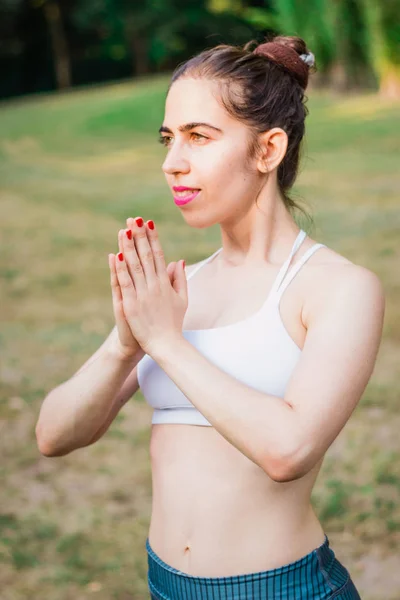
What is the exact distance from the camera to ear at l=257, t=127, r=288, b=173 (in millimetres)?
1902

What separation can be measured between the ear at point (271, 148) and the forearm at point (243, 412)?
1.78ft

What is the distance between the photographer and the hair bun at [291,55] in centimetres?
197

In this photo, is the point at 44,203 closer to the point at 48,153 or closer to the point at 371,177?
the point at 48,153

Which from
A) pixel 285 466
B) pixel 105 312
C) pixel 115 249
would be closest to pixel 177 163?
pixel 285 466

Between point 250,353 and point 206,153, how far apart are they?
0.44 meters

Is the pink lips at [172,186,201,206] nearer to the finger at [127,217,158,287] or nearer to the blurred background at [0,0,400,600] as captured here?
the finger at [127,217,158,287]

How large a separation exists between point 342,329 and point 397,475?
326 cm

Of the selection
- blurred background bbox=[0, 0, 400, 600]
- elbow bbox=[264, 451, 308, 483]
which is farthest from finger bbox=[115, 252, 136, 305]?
blurred background bbox=[0, 0, 400, 600]

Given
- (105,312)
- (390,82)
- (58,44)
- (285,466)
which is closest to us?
(285,466)

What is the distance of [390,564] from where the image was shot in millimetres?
3811

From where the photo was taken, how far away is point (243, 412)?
1.53 meters

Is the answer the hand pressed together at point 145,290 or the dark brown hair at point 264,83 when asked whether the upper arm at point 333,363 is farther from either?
the dark brown hair at point 264,83

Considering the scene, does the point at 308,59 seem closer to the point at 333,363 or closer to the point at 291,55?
the point at 291,55

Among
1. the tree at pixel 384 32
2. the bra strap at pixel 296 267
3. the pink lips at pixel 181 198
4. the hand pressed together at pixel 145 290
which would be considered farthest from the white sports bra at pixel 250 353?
the tree at pixel 384 32
